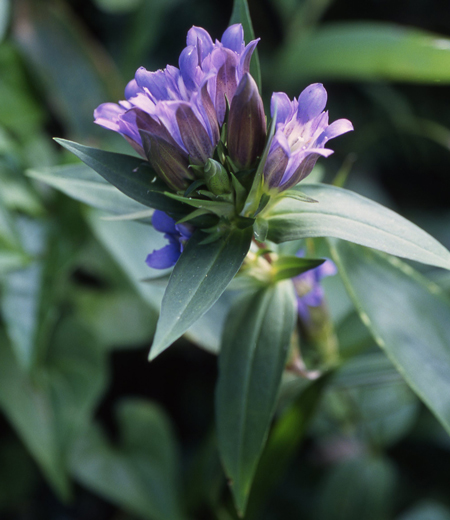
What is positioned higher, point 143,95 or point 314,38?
point 143,95

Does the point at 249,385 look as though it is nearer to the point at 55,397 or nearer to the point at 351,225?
the point at 351,225

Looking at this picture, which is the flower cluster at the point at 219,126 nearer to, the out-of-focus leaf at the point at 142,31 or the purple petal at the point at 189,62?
the purple petal at the point at 189,62

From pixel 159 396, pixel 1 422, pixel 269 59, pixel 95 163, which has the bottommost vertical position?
pixel 159 396

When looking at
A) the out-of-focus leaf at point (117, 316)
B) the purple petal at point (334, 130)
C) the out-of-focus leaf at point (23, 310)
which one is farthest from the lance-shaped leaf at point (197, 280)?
the out-of-focus leaf at point (117, 316)

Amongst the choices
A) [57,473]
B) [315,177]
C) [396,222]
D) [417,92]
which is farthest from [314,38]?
[57,473]

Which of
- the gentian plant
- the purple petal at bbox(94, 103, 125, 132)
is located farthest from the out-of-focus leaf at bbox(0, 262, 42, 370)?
the purple petal at bbox(94, 103, 125, 132)

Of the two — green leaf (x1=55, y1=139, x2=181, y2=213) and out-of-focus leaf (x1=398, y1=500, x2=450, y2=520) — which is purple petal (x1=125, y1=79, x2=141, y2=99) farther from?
out-of-focus leaf (x1=398, y1=500, x2=450, y2=520)

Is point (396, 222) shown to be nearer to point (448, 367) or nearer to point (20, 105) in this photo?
point (448, 367)
